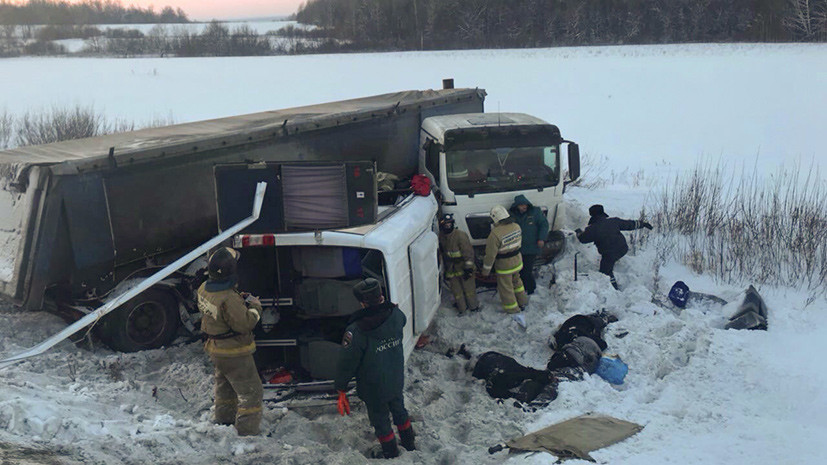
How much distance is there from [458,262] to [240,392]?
3644 millimetres

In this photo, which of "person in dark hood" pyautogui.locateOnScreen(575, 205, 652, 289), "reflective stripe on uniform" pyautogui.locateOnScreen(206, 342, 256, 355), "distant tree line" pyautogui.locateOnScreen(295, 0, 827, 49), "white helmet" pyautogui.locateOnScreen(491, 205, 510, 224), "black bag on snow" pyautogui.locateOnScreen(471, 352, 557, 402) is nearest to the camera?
"reflective stripe on uniform" pyautogui.locateOnScreen(206, 342, 256, 355)

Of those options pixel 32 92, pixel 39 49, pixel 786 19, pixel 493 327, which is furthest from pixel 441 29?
pixel 493 327

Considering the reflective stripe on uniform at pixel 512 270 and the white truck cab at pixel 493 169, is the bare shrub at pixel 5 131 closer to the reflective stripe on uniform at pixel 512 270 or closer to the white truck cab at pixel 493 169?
the white truck cab at pixel 493 169

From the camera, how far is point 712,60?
37531mm

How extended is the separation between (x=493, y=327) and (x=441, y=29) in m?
55.8

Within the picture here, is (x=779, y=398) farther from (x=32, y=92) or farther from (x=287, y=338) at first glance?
(x=32, y=92)

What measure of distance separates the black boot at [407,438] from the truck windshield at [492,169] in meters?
4.04

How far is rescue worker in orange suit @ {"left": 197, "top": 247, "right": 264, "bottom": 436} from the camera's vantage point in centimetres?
510

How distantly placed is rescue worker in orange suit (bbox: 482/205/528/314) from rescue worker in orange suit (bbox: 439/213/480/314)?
0.22 meters

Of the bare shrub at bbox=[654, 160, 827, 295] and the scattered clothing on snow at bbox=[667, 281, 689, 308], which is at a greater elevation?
the bare shrub at bbox=[654, 160, 827, 295]

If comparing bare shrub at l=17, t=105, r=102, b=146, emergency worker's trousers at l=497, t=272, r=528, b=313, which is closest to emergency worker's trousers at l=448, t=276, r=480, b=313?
emergency worker's trousers at l=497, t=272, r=528, b=313

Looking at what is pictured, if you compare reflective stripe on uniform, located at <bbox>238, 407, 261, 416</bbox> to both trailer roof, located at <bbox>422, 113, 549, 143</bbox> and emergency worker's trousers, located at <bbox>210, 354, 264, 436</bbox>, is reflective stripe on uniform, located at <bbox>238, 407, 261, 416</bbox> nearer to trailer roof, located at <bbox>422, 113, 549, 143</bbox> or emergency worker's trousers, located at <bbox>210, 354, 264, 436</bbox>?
emergency worker's trousers, located at <bbox>210, 354, 264, 436</bbox>

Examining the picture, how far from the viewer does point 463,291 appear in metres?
8.32

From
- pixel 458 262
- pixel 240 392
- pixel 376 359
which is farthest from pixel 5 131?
pixel 376 359
